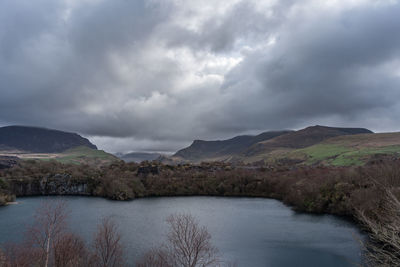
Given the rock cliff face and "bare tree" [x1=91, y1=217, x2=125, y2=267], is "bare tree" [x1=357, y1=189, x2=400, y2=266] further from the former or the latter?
the rock cliff face

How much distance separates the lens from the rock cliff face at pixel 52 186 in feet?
486

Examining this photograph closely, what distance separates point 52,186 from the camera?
503 feet

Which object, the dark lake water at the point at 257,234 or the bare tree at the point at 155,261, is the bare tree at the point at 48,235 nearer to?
the bare tree at the point at 155,261

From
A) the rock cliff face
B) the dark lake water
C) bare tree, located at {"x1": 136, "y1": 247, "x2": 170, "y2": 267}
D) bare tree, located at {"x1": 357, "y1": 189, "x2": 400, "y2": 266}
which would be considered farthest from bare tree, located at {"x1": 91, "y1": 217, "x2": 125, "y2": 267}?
the rock cliff face

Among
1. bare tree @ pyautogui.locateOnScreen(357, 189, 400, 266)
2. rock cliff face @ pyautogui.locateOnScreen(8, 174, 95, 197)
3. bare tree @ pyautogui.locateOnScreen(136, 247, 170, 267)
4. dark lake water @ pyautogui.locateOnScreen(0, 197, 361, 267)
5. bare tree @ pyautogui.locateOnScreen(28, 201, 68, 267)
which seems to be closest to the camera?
bare tree @ pyautogui.locateOnScreen(357, 189, 400, 266)

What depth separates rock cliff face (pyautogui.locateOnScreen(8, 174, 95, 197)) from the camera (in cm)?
14812

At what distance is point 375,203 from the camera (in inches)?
2315

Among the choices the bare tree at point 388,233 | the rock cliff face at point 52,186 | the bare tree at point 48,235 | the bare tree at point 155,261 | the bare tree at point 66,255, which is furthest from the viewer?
the rock cliff face at point 52,186

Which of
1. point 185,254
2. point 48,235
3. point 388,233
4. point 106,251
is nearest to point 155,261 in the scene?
point 185,254

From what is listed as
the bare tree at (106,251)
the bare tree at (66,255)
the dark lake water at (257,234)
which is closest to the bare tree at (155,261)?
the bare tree at (106,251)

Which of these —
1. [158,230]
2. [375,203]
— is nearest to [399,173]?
[375,203]

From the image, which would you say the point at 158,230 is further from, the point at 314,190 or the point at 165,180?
the point at 165,180

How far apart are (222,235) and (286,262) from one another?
1836 cm

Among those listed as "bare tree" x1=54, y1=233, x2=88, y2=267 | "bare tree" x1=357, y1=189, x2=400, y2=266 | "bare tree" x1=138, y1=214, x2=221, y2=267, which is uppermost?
"bare tree" x1=357, y1=189, x2=400, y2=266
